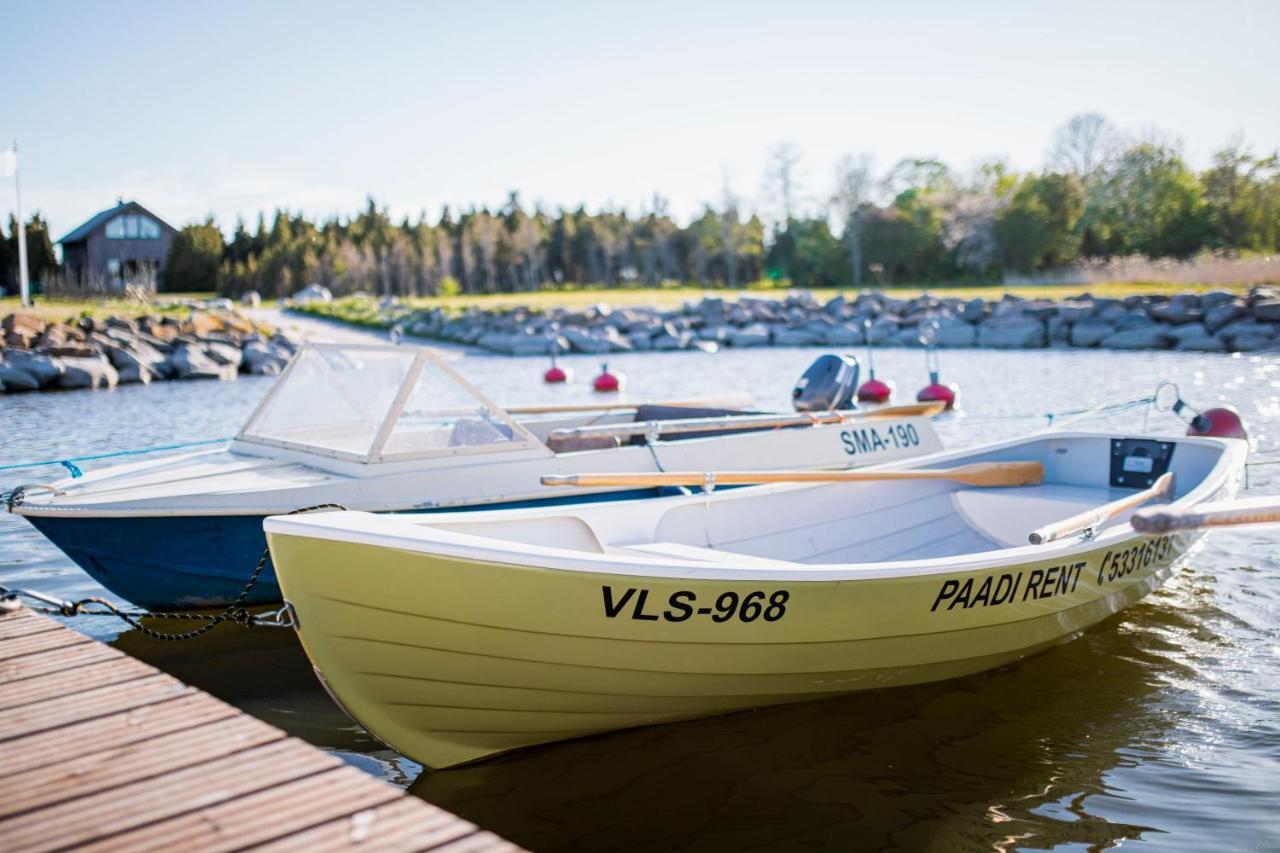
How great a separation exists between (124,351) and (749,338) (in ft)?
74.0

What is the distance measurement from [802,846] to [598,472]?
4.54m

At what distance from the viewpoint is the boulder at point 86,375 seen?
89.1 ft

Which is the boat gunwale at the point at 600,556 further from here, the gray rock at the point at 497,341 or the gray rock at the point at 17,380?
the gray rock at the point at 497,341

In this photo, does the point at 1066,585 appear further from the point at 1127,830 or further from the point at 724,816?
the point at 724,816

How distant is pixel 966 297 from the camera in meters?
50.5

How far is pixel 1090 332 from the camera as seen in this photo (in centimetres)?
3619

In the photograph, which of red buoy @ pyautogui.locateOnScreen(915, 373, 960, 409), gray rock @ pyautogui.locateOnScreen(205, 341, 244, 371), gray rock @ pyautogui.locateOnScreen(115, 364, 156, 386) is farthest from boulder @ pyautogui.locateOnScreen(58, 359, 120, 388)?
red buoy @ pyautogui.locateOnScreen(915, 373, 960, 409)

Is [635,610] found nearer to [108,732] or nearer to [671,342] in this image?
[108,732]

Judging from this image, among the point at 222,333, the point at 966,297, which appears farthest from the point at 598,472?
the point at 966,297

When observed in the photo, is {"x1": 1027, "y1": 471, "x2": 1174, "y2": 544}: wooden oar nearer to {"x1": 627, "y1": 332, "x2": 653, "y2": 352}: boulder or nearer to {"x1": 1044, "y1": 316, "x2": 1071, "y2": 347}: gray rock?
{"x1": 1044, "y1": 316, "x2": 1071, "y2": 347}: gray rock

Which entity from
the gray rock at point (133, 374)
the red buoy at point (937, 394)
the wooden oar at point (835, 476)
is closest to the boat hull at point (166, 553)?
the wooden oar at point (835, 476)

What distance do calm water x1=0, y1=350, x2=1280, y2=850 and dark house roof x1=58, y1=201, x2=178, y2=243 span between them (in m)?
65.6

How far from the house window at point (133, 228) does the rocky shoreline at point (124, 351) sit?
3399cm

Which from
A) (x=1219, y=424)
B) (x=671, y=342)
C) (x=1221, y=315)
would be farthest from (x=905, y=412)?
(x=671, y=342)
